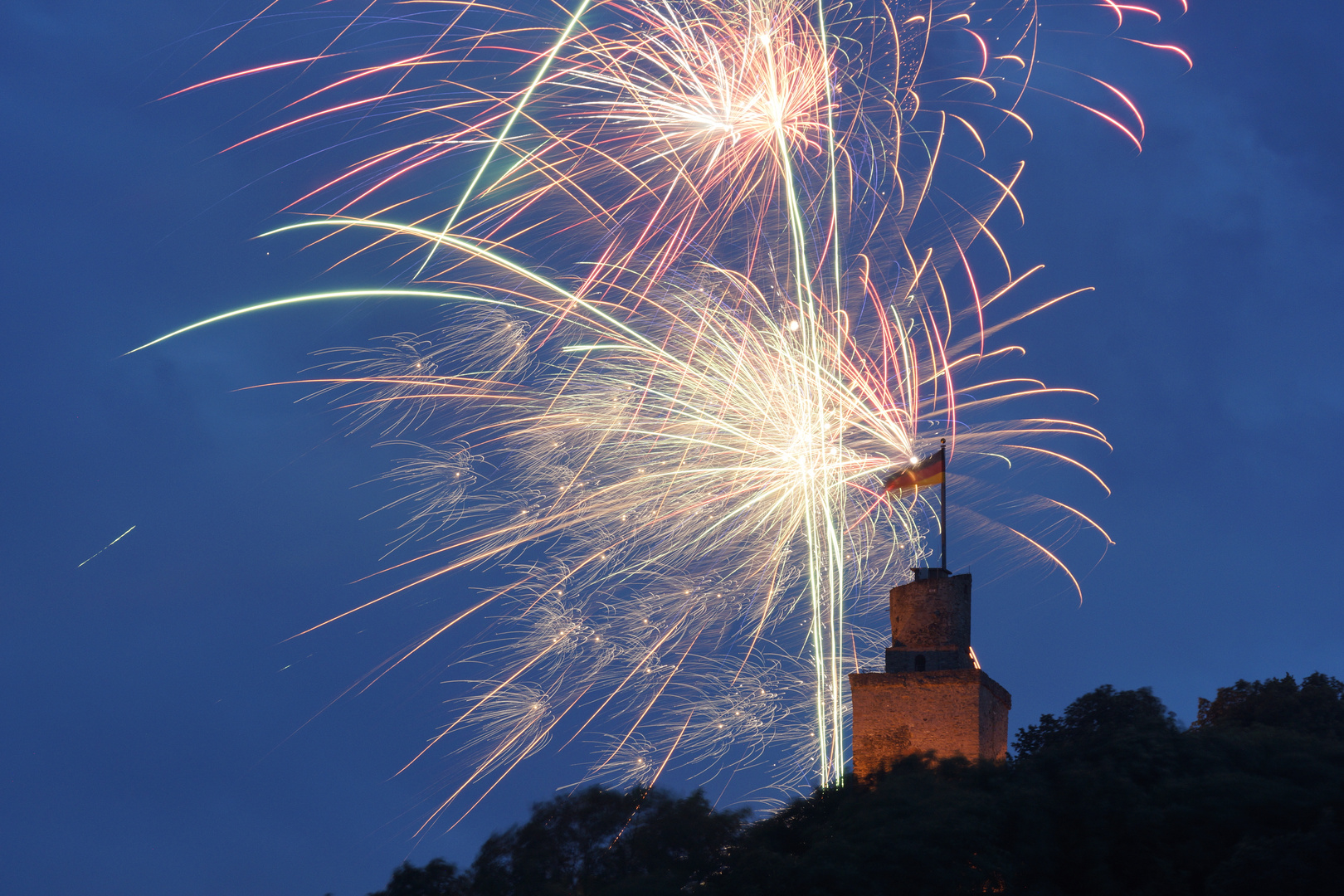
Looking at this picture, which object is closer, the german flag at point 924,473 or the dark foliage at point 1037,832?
the dark foliage at point 1037,832

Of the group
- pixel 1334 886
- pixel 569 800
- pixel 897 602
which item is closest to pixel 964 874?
pixel 1334 886

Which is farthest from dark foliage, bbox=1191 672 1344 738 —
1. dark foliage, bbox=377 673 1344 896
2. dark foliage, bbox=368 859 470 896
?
dark foliage, bbox=368 859 470 896

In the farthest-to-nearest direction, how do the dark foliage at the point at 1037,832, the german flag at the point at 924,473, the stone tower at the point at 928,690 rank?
the german flag at the point at 924,473
the stone tower at the point at 928,690
the dark foliage at the point at 1037,832

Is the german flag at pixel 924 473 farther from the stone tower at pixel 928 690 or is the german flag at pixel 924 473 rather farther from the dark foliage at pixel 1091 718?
the dark foliage at pixel 1091 718

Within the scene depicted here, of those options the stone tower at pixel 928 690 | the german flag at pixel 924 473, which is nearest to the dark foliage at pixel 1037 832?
the stone tower at pixel 928 690

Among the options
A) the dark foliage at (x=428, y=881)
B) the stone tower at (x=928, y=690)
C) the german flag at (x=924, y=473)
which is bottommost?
the dark foliage at (x=428, y=881)
